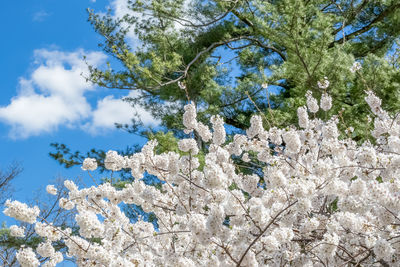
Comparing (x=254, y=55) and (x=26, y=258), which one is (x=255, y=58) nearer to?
(x=254, y=55)

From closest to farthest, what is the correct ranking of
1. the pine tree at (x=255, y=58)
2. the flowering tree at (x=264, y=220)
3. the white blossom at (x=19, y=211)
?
the flowering tree at (x=264, y=220) < the white blossom at (x=19, y=211) < the pine tree at (x=255, y=58)

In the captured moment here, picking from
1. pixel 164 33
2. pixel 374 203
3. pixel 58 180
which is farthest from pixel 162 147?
pixel 374 203

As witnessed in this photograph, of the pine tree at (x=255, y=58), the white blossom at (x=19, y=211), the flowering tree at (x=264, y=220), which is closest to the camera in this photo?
the flowering tree at (x=264, y=220)

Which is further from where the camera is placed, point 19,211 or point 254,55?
point 254,55

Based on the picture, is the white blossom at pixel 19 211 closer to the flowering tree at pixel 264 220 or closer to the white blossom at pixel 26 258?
the flowering tree at pixel 264 220

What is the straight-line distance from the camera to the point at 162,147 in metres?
9.02

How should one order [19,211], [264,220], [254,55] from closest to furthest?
[264,220], [19,211], [254,55]

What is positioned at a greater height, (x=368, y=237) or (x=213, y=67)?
(x=213, y=67)

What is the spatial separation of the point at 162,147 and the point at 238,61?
3940mm

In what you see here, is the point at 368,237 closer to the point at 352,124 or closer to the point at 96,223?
the point at 96,223

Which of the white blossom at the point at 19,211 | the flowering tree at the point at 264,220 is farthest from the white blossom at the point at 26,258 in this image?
the white blossom at the point at 19,211

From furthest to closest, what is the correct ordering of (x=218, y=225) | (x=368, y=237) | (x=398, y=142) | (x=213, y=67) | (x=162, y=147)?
(x=213, y=67), (x=162, y=147), (x=398, y=142), (x=368, y=237), (x=218, y=225)

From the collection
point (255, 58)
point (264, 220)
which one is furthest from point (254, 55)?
point (264, 220)

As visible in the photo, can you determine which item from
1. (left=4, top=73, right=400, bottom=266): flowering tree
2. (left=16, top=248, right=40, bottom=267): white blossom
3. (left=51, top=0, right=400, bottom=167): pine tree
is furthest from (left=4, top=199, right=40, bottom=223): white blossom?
(left=51, top=0, right=400, bottom=167): pine tree
